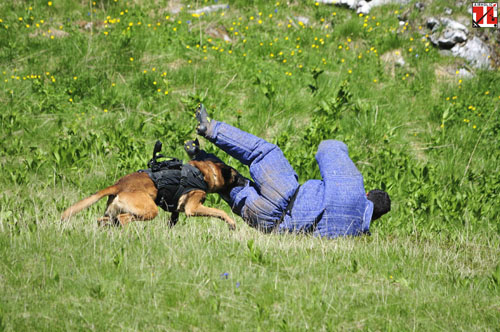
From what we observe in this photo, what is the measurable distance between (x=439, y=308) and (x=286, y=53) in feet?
24.2

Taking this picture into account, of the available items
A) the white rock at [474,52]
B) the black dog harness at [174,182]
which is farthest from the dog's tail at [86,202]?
the white rock at [474,52]

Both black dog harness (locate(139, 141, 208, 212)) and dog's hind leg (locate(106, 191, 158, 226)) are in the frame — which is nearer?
dog's hind leg (locate(106, 191, 158, 226))

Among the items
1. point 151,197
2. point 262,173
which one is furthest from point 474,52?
point 151,197

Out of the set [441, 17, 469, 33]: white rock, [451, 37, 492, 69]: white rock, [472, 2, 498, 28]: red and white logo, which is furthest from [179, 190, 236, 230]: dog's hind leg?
[472, 2, 498, 28]: red and white logo

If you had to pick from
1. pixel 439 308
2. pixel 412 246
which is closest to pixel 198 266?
pixel 439 308

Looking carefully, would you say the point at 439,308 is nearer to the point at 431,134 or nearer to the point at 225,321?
the point at 225,321

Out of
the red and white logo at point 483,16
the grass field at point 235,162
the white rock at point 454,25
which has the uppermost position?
the red and white logo at point 483,16

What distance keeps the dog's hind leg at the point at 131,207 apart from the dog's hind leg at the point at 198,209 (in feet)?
1.04

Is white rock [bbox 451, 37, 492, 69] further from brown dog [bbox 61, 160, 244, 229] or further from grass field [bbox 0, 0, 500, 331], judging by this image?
brown dog [bbox 61, 160, 244, 229]

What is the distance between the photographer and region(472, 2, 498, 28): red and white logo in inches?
425

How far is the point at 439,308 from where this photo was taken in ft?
12.5

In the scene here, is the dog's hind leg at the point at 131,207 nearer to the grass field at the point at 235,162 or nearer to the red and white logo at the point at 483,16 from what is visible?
the grass field at the point at 235,162

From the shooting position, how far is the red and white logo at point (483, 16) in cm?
1080

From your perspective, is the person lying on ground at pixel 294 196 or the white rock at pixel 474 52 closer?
the person lying on ground at pixel 294 196
